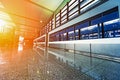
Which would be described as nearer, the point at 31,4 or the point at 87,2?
the point at 87,2

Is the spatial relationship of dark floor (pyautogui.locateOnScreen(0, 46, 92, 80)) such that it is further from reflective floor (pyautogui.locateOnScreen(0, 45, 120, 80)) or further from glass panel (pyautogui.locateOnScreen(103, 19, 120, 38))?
glass panel (pyautogui.locateOnScreen(103, 19, 120, 38))

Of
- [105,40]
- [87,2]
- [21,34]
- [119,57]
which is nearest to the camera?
[119,57]

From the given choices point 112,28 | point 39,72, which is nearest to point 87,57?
point 112,28

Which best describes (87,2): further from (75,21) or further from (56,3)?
(56,3)

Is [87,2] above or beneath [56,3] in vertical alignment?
beneath

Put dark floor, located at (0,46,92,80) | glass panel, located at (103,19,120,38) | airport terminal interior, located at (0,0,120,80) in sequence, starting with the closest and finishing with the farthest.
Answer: dark floor, located at (0,46,92,80), airport terminal interior, located at (0,0,120,80), glass panel, located at (103,19,120,38)

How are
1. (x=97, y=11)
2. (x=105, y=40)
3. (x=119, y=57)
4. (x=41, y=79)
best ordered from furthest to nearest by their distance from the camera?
(x=97, y=11)
(x=105, y=40)
(x=119, y=57)
(x=41, y=79)

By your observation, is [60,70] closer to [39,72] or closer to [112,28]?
[39,72]

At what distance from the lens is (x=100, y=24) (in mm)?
2879

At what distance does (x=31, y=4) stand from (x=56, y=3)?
191 cm

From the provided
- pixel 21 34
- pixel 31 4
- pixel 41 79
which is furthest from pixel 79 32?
pixel 21 34

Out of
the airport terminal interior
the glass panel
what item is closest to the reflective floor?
the airport terminal interior

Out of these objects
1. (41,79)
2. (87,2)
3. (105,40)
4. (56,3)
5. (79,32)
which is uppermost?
(56,3)

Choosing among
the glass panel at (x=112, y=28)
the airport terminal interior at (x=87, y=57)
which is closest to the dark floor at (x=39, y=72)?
the airport terminal interior at (x=87, y=57)
